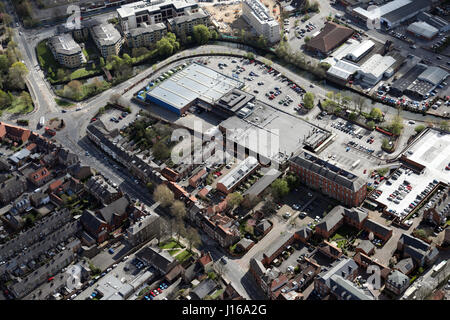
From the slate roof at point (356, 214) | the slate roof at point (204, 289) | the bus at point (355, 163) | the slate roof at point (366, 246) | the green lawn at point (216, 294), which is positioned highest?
the slate roof at point (356, 214)

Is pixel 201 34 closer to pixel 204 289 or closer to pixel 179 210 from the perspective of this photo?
pixel 179 210

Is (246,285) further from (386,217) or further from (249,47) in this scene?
(249,47)

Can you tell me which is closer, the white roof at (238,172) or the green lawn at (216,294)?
the green lawn at (216,294)

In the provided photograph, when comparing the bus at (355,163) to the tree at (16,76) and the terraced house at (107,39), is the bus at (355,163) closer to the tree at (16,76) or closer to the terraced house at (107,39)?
the terraced house at (107,39)

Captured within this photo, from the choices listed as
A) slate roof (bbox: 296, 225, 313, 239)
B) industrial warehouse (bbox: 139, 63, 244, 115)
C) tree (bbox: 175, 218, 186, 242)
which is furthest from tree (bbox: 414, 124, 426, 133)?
tree (bbox: 175, 218, 186, 242)

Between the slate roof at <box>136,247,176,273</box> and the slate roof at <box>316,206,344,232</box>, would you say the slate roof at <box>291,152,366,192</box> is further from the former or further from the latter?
the slate roof at <box>136,247,176,273</box>

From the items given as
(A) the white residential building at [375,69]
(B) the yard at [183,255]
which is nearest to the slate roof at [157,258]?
(B) the yard at [183,255]
